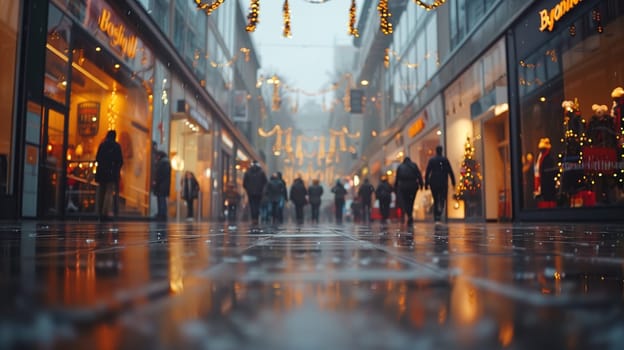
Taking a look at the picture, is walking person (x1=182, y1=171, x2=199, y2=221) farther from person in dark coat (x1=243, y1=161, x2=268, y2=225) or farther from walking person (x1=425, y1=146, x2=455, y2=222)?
walking person (x1=425, y1=146, x2=455, y2=222)

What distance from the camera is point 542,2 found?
12.1m

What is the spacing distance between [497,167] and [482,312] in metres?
15.9

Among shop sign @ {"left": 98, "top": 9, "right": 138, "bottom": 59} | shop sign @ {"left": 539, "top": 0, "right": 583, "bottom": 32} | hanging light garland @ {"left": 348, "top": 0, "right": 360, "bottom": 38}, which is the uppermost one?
shop sign @ {"left": 98, "top": 9, "right": 138, "bottom": 59}

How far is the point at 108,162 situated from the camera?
1141cm

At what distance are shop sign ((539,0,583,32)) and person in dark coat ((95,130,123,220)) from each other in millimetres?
9602

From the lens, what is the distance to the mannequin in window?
11523mm

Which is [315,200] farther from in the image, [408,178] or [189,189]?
[408,178]

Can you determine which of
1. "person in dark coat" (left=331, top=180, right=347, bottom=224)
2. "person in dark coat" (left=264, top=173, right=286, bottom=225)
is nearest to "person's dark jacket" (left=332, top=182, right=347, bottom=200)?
"person in dark coat" (left=331, top=180, right=347, bottom=224)

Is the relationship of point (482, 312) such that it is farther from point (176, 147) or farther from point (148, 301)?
point (176, 147)

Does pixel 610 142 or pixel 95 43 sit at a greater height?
pixel 95 43

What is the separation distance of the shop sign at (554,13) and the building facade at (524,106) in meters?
0.02

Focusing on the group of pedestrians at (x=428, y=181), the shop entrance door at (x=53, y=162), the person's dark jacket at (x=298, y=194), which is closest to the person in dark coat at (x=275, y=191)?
the person's dark jacket at (x=298, y=194)

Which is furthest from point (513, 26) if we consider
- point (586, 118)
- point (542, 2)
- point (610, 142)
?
point (610, 142)

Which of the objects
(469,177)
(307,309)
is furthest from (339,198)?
(307,309)
